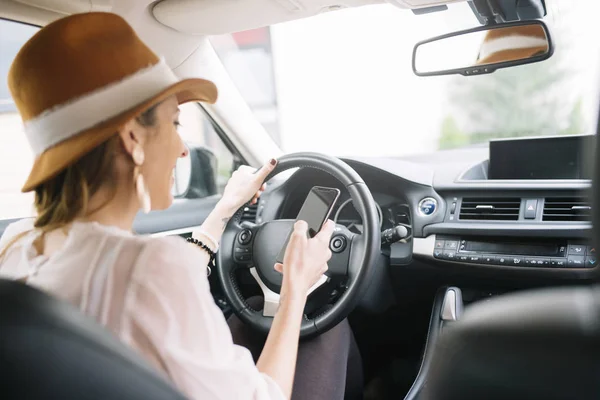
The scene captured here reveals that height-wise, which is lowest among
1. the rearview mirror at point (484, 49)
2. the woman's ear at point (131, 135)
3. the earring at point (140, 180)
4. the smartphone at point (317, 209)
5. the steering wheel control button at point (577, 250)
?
the steering wheel control button at point (577, 250)

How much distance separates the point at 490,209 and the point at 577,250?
353 millimetres

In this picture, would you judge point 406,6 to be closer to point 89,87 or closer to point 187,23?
point 187,23

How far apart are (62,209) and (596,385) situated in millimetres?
944

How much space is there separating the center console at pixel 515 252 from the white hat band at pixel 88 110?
1.51m

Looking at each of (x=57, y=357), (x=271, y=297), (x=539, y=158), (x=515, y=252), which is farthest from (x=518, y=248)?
(x=57, y=357)

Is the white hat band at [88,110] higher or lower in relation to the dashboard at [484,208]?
higher

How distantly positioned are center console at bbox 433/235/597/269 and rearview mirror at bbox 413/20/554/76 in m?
0.63

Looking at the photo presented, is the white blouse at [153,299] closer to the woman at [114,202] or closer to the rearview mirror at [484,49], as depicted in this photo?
the woman at [114,202]

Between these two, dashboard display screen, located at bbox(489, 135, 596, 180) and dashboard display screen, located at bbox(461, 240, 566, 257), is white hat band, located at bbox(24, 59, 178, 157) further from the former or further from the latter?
dashboard display screen, located at bbox(489, 135, 596, 180)

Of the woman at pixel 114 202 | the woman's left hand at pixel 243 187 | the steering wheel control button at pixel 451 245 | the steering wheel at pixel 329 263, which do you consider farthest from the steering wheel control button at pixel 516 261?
the woman at pixel 114 202

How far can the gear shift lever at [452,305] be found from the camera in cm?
229

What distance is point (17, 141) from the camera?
7.26ft

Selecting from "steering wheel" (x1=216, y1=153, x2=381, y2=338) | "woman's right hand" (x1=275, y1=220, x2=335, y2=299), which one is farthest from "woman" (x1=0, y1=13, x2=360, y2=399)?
"steering wheel" (x1=216, y1=153, x2=381, y2=338)

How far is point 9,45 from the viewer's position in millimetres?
1961
